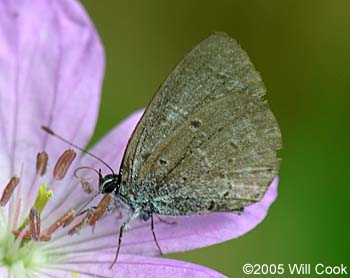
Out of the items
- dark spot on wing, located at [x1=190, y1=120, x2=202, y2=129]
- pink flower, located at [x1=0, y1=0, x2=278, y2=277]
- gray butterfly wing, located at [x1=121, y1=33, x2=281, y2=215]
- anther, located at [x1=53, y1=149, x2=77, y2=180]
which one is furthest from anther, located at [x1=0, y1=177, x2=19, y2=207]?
dark spot on wing, located at [x1=190, y1=120, x2=202, y2=129]

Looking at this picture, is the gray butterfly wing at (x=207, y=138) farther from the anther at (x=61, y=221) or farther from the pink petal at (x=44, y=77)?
the pink petal at (x=44, y=77)

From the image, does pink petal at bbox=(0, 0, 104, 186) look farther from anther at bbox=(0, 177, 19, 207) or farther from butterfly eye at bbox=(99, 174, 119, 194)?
butterfly eye at bbox=(99, 174, 119, 194)

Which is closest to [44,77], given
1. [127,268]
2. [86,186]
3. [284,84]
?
[86,186]

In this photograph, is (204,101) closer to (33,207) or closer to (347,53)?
(33,207)

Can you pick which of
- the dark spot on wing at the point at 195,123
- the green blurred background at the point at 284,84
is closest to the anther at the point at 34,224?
the dark spot on wing at the point at 195,123

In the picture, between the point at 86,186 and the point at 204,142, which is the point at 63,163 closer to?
the point at 86,186

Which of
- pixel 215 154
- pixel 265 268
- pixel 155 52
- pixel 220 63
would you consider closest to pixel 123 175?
pixel 215 154
